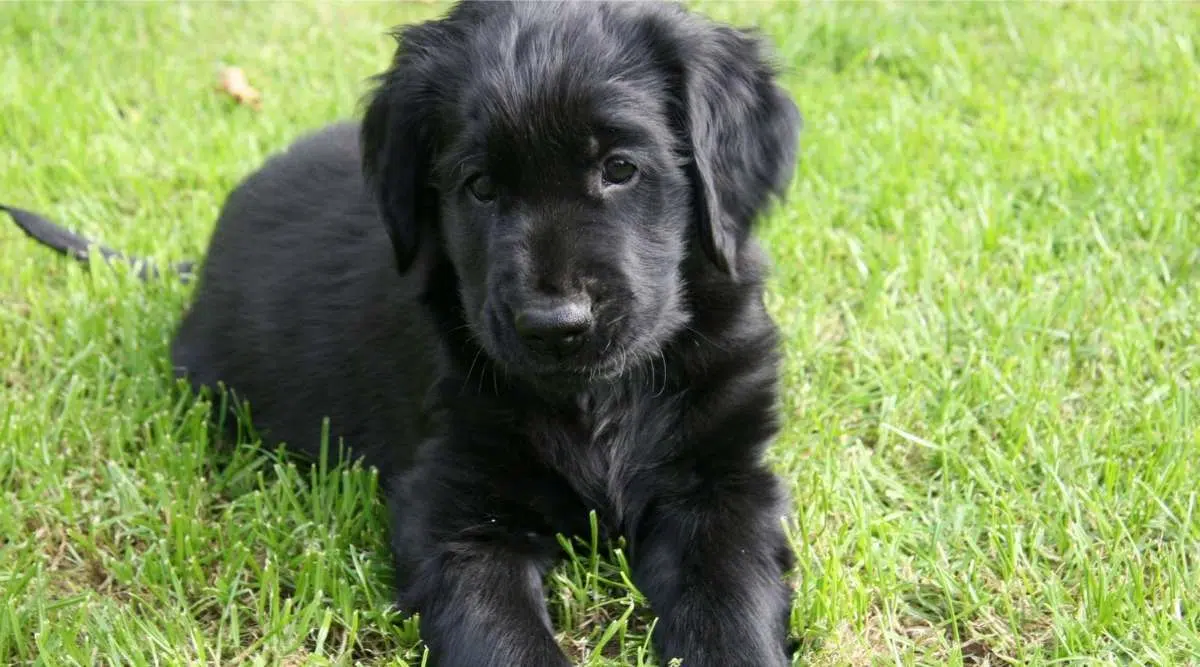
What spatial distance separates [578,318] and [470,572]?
52 centimetres

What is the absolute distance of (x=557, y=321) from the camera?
2.28 meters

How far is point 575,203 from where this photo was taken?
2.39 metres

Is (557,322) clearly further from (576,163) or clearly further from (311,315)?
(311,315)

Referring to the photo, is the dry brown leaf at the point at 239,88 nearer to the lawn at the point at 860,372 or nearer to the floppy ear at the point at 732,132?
the lawn at the point at 860,372

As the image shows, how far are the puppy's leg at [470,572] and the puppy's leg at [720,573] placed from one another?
0.70 feet

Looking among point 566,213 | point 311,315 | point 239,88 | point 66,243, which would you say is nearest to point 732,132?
point 566,213

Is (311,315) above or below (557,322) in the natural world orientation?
below

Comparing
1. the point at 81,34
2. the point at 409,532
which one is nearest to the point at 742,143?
the point at 409,532

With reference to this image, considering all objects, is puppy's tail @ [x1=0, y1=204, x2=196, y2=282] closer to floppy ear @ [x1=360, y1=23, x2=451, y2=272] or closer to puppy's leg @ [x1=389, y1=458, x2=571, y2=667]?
floppy ear @ [x1=360, y1=23, x2=451, y2=272]

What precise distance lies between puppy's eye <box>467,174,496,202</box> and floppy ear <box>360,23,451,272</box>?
17cm

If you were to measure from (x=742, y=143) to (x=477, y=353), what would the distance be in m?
0.67

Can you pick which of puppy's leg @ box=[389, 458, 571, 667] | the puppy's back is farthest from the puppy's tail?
puppy's leg @ box=[389, 458, 571, 667]

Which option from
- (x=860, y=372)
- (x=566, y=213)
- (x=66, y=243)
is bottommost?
(x=860, y=372)

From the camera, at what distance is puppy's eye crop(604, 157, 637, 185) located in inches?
95.7
